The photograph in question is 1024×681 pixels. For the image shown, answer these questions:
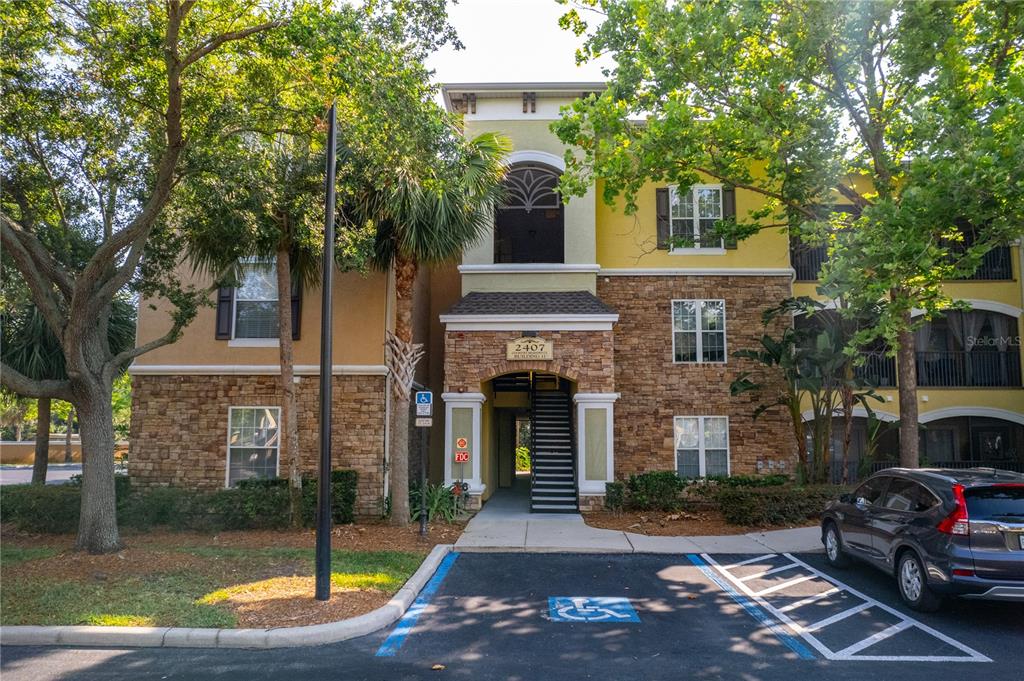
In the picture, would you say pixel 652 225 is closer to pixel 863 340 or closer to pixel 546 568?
pixel 863 340

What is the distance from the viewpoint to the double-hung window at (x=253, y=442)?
14344mm

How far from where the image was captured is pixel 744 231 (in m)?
13.7

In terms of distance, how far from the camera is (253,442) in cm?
1443

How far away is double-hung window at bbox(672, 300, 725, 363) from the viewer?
16688mm

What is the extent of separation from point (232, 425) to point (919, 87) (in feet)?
48.6

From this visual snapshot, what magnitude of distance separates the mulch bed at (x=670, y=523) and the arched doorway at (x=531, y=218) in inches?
274

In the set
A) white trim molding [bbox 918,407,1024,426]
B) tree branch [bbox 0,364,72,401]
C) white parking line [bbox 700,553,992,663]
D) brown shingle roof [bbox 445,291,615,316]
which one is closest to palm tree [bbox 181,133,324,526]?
tree branch [bbox 0,364,72,401]

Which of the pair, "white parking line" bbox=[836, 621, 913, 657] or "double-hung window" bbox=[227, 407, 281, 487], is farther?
"double-hung window" bbox=[227, 407, 281, 487]

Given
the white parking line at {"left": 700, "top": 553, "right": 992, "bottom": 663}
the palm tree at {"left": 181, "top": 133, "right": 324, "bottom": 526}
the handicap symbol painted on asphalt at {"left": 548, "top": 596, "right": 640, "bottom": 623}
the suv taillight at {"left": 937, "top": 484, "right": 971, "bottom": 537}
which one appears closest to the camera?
the white parking line at {"left": 700, "top": 553, "right": 992, "bottom": 663}

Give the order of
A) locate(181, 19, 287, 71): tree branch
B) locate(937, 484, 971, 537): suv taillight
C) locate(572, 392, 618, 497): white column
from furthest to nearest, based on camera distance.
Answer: locate(572, 392, 618, 497): white column → locate(181, 19, 287, 71): tree branch → locate(937, 484, 971, 537): suv taillight

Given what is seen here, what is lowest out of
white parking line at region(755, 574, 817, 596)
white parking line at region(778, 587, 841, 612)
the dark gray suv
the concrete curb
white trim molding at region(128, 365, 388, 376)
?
white parking line at region(755, 574, 817, 596)

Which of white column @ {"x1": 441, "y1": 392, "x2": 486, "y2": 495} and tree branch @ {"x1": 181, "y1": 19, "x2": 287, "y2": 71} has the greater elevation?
tree branch @ {"x1": 181, "y1": 19, "x2": 287, "y2": 71}

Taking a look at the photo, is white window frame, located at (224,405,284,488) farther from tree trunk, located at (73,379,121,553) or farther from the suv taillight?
the suv taillight

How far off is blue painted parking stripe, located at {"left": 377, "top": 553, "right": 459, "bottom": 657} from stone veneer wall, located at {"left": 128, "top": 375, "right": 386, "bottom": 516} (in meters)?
4.59
